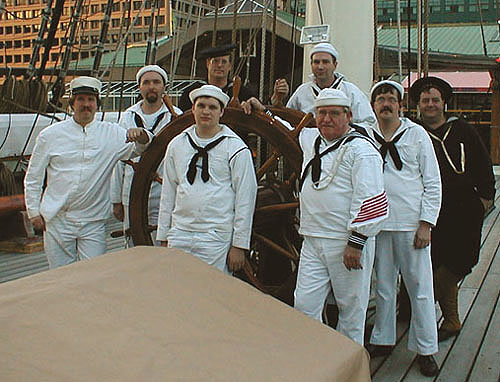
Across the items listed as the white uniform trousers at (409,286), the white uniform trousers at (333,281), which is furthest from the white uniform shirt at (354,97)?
the white uniform trousers at (333,281)

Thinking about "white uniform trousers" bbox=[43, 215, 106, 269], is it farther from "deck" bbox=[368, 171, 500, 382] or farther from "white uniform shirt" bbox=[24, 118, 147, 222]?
"deck" bbox=[368, 171, 500, 382]

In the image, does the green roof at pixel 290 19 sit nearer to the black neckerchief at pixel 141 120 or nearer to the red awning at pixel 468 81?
the red awning at pixel 468 81

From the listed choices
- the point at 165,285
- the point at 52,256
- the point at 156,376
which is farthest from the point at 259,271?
the point at 156,376

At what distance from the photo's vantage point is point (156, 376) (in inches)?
45.3

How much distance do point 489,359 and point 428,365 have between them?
35 cm

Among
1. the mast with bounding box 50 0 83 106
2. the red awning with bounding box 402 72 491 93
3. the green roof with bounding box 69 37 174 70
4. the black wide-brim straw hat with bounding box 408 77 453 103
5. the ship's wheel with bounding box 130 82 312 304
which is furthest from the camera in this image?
the green roof with bounding box 69 37 174 70

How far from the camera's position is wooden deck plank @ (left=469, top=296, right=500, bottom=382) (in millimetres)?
2855

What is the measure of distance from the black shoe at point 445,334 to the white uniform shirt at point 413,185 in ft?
2.39

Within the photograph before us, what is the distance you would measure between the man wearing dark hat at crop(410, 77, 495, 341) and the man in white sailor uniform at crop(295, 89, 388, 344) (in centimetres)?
78

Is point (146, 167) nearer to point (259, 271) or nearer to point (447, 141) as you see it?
point (259, 271)

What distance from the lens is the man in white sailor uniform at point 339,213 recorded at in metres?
2.56

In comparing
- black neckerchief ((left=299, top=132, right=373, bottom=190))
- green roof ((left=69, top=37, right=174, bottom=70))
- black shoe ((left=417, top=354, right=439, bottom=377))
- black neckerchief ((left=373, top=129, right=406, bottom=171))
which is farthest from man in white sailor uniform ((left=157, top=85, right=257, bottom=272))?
green roof ((left=69, top=37, right=174, bottom=70))

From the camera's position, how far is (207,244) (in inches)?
114

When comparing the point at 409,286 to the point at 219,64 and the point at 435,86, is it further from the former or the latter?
the point at 219,64
